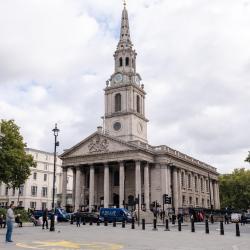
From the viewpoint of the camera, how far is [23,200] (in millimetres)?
90062

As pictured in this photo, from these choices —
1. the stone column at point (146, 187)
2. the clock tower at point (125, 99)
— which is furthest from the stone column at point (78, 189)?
the stone column at point (146, 187)

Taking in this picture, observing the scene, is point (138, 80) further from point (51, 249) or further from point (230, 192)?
point (51, 249)

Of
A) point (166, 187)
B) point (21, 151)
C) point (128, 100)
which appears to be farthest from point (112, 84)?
point (21, 151)

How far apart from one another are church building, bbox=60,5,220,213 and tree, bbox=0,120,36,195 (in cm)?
1816

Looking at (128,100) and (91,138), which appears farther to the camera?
(128,100)

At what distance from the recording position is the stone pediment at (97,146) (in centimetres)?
6988

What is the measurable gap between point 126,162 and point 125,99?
1493cm

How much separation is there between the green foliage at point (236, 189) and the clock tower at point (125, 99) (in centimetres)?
3775

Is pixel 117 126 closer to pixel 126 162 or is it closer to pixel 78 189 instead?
pixel 126 162

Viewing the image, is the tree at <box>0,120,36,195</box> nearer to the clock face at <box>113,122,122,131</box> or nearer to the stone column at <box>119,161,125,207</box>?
the stone column at <box>119,161,125,207</box>

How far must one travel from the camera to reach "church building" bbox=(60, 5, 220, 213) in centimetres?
6900

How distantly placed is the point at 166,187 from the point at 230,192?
45.3 m

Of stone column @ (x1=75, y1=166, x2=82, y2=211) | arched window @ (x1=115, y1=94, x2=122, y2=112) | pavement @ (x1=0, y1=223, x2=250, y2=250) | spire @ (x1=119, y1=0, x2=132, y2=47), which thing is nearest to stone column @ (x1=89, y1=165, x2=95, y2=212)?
stone column @ (x1=75, y1=166, x2=82, y2=211)

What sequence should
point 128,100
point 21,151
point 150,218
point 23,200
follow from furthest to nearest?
1. point 23,200
2. point 128,100
3. point 150,218
4. point 21,151
